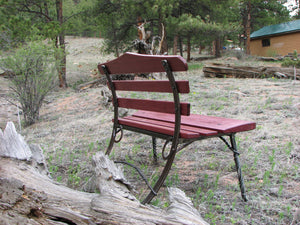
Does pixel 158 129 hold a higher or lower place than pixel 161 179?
higher

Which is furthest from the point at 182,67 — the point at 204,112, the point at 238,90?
the point at 238,90

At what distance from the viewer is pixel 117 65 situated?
235 centimetres

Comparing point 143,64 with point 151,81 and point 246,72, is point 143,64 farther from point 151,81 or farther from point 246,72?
point 246,72

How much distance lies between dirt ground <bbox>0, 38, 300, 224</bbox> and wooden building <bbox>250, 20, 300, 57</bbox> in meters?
18.1

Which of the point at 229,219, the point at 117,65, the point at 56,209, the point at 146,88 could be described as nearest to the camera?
the point at 56,209

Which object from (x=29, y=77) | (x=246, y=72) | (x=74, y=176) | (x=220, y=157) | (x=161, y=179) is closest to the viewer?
(x=161, y=179)

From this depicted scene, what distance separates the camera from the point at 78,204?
58.1 inches

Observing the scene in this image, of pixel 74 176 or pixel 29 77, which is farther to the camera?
pixel 29 77

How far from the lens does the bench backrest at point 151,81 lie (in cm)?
181

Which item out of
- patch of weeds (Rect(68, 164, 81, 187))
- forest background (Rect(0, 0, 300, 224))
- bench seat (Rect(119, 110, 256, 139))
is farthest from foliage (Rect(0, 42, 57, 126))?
bench seat (Rect(119, 110, 256, 139))

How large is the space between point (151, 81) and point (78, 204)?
106 centimetres

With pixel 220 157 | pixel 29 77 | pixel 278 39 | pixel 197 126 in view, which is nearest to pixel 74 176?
pixel 197 126

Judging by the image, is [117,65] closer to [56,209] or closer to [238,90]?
[56,209]

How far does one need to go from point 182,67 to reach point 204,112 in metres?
3.25
